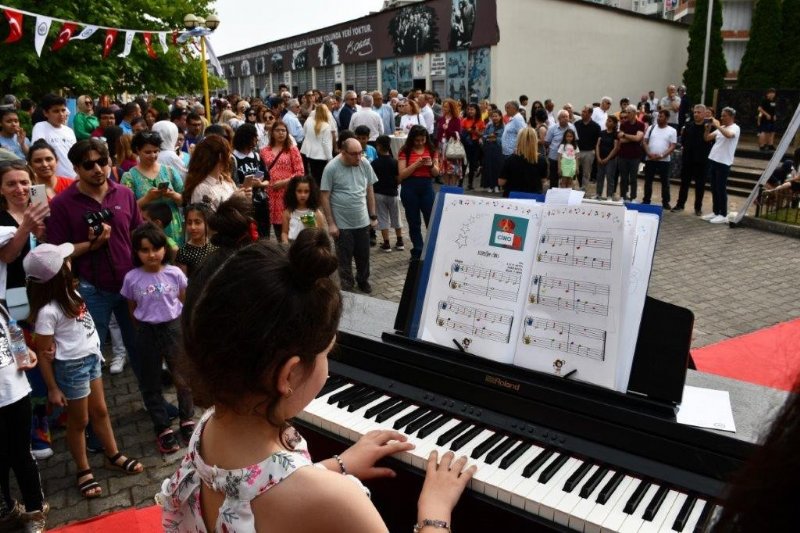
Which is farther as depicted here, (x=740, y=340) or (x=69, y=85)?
(x=69, y=85)

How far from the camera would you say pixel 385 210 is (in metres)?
8.94

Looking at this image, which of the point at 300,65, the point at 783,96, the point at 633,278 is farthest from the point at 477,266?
the point at 300,65

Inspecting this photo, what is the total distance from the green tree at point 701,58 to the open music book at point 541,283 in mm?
26114

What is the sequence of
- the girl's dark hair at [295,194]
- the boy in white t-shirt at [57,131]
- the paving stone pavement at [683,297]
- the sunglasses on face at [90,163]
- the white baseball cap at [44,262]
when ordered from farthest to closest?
the boy in white t-shirt at [57,131]
the girl's dark hair at [295,194]
the sunglasses on face at [90,163]
the paving stone pavement at [683,297]
the white baseball cap at [44,262]

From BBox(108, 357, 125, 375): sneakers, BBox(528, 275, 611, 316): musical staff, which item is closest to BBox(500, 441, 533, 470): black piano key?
BBox(528, 275, 611, 316): musical staff

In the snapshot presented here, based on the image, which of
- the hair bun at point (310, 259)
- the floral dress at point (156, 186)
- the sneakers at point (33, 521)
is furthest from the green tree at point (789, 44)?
the sneakers at point (33, 521)

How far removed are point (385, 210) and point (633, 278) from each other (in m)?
7.03

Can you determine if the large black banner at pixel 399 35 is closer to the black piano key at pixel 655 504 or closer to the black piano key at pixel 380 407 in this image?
the black piano key at pixel 380 407

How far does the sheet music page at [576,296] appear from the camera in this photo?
201cm

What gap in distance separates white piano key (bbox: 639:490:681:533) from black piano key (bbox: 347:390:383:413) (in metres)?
1.13

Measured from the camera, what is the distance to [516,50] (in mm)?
20812

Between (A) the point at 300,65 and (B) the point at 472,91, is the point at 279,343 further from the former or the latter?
(A) the point at 300,65

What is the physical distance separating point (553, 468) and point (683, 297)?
5.87 metres

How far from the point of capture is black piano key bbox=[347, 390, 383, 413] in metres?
2.41
